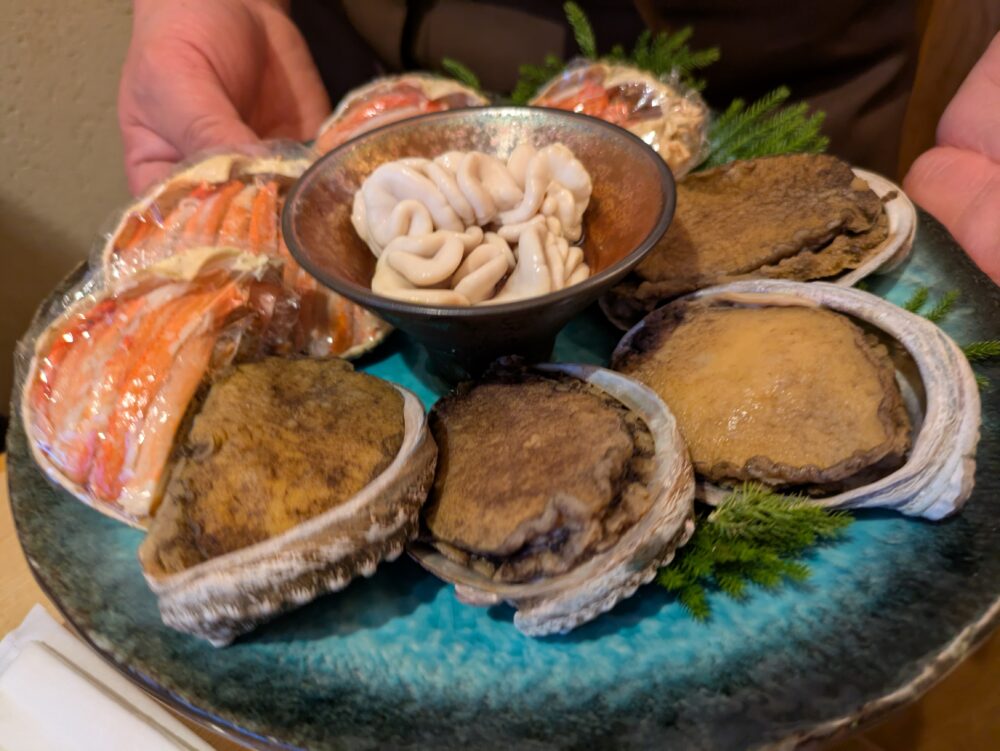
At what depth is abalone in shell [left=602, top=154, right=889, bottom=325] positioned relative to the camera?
153 cm

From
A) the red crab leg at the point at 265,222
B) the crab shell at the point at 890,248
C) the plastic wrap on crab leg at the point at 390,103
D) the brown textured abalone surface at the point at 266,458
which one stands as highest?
the plastic wrap on crab leg at the point at 390,103

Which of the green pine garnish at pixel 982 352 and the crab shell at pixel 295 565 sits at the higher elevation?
the crab shell at pixel 295 565

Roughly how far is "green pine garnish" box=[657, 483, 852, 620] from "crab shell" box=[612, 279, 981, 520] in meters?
0.04

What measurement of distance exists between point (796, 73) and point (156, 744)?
92.0 inches

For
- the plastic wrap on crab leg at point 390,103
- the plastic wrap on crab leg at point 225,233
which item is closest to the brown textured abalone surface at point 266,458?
the plastic wrap on crab leg at point 225,233

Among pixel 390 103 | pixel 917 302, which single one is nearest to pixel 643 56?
pixel 390 103

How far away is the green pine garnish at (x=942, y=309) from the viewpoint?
1.53 metres

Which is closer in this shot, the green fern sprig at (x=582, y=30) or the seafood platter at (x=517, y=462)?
the seafood platter at (x=517, y=462)

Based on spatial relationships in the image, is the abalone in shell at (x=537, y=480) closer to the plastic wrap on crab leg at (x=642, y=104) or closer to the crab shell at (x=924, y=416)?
the crab shell at (x=924, y=416)

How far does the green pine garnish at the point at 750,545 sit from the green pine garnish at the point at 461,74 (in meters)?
1.54

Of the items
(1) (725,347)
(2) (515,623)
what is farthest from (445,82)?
(2) (515,623)

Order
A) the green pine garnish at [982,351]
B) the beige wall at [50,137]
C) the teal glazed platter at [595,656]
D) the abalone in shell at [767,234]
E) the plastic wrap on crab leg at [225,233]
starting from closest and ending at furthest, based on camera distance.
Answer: the teal glazed platter at [595,656] → the green pine garnish at [982,351] → the abalone in shell at [767,234] → the plastic wrap on crab leg at [225,233] → the beige wall at [50,137]

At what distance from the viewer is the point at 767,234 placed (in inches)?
61.3

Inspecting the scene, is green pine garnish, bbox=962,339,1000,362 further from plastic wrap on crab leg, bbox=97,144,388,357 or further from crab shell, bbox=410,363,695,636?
plastic wrap on crab leg, bbox=97,144,388,357
